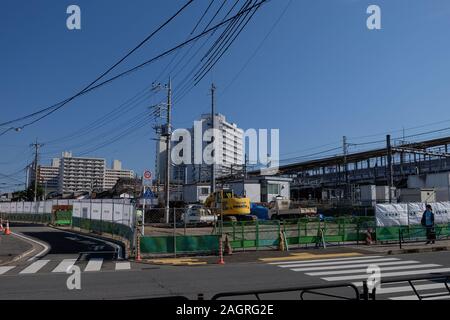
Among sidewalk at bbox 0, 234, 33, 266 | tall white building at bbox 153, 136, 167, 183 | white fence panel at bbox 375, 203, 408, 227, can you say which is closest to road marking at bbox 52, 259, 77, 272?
sidewalk at bbox 0, 234, 33, 266

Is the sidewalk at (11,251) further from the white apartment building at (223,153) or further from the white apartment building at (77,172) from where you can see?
the white apartment building at (77,172)

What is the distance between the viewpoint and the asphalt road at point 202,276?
1082 cm

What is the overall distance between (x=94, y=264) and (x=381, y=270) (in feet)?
34.8

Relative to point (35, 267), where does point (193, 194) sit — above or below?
above

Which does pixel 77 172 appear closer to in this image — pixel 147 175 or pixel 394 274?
pixel 147 175

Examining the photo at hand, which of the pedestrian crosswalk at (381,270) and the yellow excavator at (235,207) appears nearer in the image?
the pedestrian crosswalk at (381,270)

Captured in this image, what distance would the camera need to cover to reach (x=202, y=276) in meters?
13.9

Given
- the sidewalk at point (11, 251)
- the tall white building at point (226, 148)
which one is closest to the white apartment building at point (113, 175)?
→ the tall white building at point (226, 148)

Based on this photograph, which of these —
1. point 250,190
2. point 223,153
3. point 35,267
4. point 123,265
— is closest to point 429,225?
point 123,265

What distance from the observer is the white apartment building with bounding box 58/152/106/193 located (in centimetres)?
16312

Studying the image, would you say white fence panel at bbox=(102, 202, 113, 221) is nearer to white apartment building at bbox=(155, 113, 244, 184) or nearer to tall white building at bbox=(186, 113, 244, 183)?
white apartment building at bbox=(155, 113, 244, 184)

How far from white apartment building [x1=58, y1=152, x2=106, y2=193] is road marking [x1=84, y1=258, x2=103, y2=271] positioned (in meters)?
149

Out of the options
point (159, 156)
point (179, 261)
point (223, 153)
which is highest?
point (223, 153)
